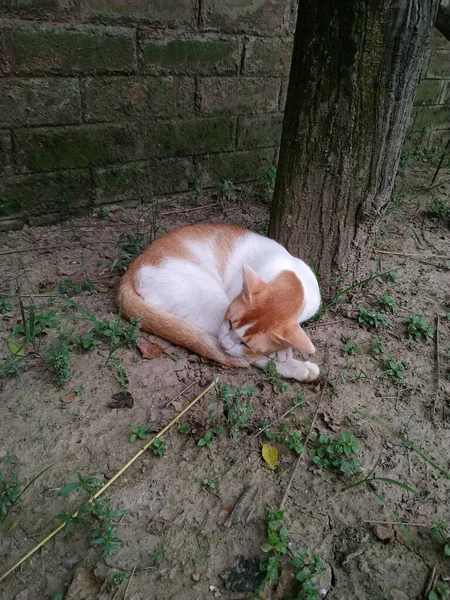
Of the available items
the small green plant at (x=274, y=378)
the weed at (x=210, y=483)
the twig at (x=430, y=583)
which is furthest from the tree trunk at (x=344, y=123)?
the twig at (x=430, y=583)

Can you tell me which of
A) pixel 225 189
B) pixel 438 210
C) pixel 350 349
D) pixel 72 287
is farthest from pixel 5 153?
pixel 438 210

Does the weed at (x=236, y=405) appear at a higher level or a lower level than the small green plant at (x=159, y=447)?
higher

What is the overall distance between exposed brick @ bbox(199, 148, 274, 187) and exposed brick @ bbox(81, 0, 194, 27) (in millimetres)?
1052

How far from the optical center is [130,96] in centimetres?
312

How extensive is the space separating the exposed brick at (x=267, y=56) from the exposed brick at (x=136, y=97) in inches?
22.3

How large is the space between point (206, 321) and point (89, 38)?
6.98ft

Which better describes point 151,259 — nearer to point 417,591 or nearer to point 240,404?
point 240,404

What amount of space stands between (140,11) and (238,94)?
100cm

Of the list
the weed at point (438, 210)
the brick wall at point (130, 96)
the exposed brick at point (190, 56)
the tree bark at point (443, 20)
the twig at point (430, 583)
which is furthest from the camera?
the weed at point (438, 210)

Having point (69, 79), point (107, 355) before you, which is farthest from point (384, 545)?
point (69, 79)

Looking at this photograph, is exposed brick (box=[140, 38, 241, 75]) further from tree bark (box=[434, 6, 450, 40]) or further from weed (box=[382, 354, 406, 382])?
weed (box=[382, 354, 406, 382])

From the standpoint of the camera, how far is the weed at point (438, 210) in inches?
140

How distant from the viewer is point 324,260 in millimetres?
2625

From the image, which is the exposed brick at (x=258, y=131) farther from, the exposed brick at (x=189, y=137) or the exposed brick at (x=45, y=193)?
the exposed brick at (x=45, y=193)
